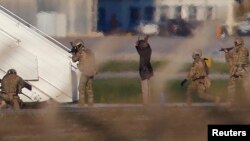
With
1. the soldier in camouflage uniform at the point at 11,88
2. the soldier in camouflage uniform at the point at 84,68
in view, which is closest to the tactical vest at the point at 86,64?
the soldier in camouflage uniform at the point at 84,68

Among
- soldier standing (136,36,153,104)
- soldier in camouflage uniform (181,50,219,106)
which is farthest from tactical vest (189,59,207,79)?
soldier standing (136,36,153,104)

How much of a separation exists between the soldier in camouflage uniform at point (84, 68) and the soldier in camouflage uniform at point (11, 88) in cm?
125

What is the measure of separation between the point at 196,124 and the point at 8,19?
8146 mm

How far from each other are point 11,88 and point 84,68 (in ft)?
5.10

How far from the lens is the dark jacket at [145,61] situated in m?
20.0

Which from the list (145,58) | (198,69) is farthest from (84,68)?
(198,69)

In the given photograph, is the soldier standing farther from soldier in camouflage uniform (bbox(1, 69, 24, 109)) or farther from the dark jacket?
soldier in camouflage uniform (bbox(1, 69, 24, 109))

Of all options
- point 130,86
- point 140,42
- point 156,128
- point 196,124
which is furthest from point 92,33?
point 156,128

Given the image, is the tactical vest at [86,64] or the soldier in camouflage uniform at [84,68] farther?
the soldier in camouflage uniform at [84,68]

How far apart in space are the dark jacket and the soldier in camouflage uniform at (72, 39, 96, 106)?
1.15m

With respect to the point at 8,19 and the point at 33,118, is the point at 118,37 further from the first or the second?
the point at 8,19

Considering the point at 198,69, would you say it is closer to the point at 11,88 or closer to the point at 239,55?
the point at 239,55

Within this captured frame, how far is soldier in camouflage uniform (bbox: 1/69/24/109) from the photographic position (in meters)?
19.2

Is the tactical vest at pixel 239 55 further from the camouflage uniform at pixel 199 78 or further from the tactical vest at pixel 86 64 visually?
the tactical vest at pixel 86 64
